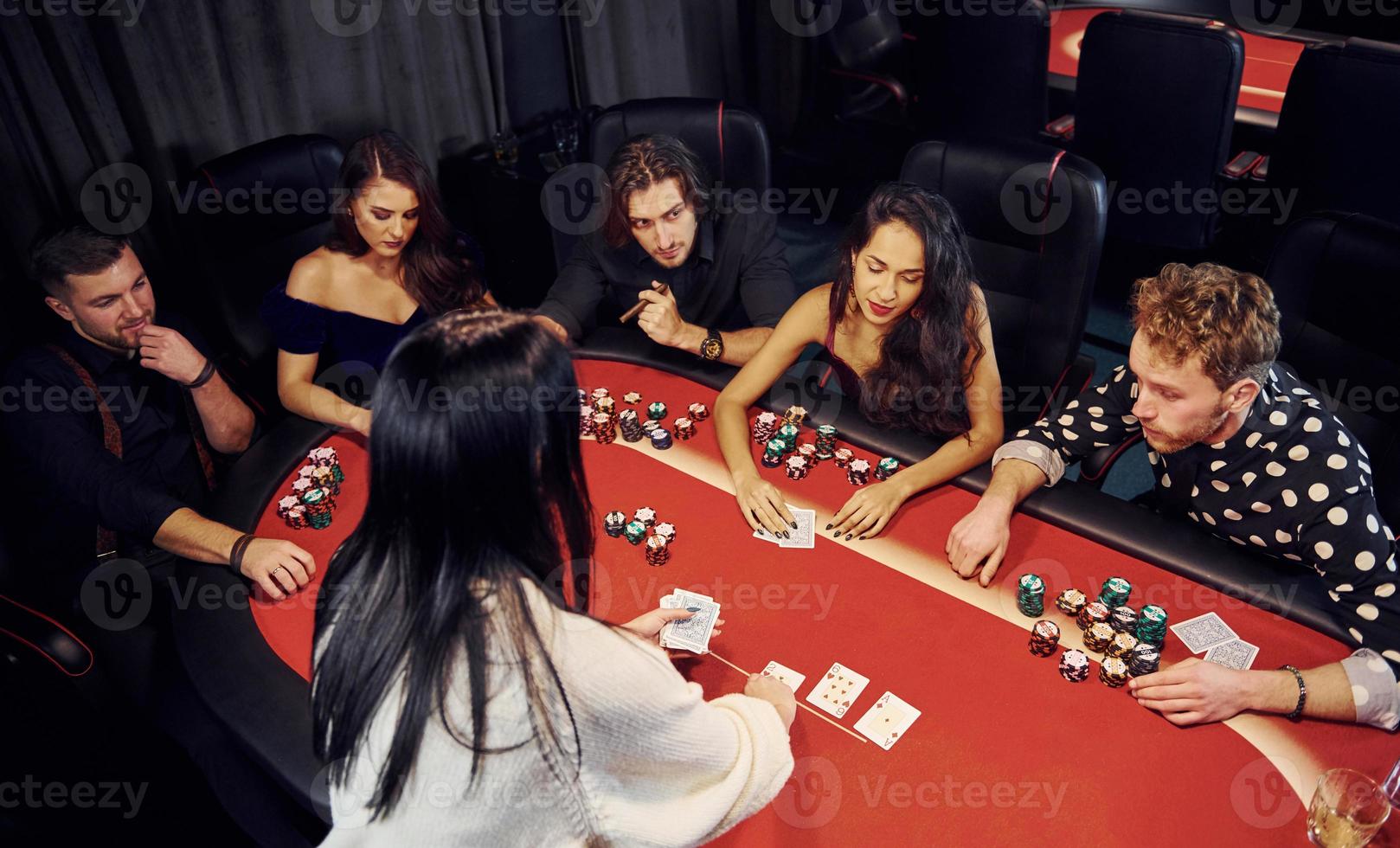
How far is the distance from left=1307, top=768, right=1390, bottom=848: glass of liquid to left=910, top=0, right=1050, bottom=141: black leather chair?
2549 millimetres

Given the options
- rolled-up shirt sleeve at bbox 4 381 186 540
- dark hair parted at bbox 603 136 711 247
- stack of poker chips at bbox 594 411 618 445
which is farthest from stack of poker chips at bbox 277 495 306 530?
dark hair parted at bbox 603 136 711 247

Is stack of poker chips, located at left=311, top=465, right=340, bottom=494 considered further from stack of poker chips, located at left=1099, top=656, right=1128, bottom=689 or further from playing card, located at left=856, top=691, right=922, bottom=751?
stack of poker chips, located at left=1099, top=656, right=1128, bottom=689

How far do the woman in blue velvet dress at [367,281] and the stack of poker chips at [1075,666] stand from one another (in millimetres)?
1587

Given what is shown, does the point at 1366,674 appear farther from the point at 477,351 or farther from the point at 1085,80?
the point at 1085,80

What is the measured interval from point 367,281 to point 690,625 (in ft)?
4.93

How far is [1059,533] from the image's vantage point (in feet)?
6.05

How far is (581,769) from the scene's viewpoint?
114 cm

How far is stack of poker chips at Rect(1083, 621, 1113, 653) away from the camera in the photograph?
5.17 feet

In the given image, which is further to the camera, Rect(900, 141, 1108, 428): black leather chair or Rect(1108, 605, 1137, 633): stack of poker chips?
Rect(900, 141, 1108, 428): black leather chair

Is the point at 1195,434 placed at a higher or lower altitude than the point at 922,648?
higher

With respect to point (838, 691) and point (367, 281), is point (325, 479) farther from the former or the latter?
point (838, 691)

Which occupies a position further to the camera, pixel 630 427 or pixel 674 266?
pixel 674 266

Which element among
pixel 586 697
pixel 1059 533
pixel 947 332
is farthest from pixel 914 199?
pixel 586 697

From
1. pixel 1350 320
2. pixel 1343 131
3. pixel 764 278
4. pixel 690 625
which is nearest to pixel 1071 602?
pixel 690 625
